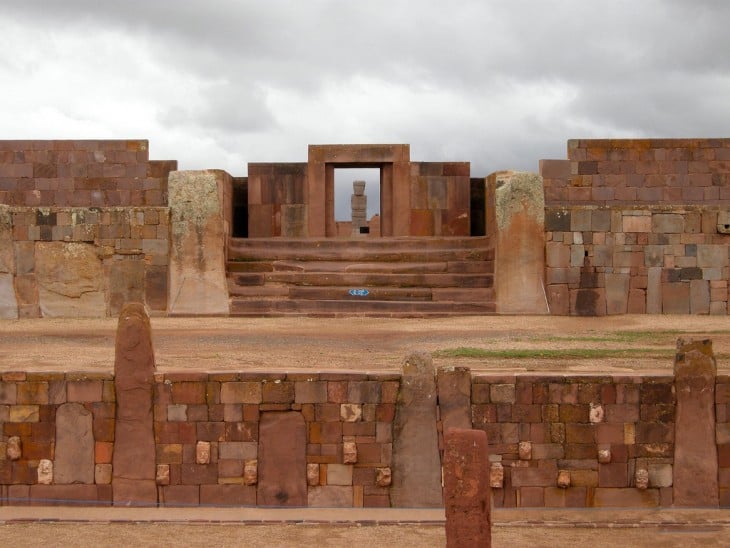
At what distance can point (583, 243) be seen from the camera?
1473cm

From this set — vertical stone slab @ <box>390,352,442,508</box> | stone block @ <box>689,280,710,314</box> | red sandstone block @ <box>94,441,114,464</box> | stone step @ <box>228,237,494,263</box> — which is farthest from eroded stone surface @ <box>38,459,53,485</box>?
stone block @ <box>689,280,710,314</box>

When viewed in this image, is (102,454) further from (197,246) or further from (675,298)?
(675,298)

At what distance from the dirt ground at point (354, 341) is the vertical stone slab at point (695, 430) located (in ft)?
2.76

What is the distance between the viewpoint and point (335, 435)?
845cm

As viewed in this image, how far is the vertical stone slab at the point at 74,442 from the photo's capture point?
852cm

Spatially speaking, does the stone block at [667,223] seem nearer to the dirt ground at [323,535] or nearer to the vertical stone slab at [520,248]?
the vertical stone slab at [520,248]

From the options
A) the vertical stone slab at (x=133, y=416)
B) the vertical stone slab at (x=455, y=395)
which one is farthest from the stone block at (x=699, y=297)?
the vertical stone slab at (x=133, y=416)

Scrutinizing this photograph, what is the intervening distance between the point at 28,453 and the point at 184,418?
1.45 m

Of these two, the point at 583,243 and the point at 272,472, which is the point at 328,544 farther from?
the point at 583,243

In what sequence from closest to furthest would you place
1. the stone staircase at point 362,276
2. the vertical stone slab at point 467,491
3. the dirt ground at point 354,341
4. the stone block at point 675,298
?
the vertical stone slab at point 467,491 → the dirt ground at point 354,341 → the stone staircase at point 362,276 → the stone block at point 675,298

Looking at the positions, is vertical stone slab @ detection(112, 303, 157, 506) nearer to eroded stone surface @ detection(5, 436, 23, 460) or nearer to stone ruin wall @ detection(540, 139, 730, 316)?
eroded stone surface @ detection(5, 436, 23, 460)

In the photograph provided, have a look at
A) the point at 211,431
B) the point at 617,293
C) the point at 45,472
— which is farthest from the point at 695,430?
the point at 617,293

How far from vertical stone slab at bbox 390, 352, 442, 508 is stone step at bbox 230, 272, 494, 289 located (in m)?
6.42

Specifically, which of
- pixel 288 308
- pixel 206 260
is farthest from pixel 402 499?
pixel 206 260
